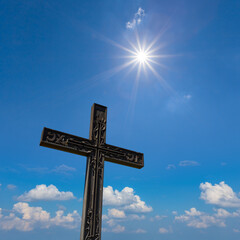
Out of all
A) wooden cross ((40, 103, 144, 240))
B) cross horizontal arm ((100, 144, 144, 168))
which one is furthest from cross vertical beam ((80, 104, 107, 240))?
cross horizontal arm ((100, 144, 144, 168))

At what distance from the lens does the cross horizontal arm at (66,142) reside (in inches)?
267

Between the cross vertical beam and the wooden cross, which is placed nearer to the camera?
the cross vertical beam

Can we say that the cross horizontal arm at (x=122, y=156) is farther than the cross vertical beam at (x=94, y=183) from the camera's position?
Yes

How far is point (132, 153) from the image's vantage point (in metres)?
8.47

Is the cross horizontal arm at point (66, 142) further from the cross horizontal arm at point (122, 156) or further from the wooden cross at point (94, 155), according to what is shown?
the cross horizontal arm at point (122, 156)

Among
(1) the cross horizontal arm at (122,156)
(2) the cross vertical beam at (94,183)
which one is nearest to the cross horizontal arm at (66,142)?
(2) the cross vertical beam at (94,183)

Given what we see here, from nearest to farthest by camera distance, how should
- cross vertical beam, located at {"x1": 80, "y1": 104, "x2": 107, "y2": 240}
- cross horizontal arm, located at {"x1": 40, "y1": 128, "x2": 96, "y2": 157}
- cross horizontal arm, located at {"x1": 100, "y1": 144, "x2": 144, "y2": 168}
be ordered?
cross vertical beam, located at {"x1": 80, "y1": 104, "x2": 107, "y2": 240}
cross horizontal arm, located at {"x1": 40, "y1": 128, "x2": 96, "y2": 157}
cross horizontal arm, located at {"x1": 100, "y1": 144, "x2": 144, "y2": 168}

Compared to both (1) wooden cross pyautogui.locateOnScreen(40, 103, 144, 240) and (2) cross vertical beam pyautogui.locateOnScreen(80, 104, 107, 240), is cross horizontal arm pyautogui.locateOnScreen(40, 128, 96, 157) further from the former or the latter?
(2) cross vertical beam pyautogui.locateOnScreen(80, 104, 107, 240)

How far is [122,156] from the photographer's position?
26.8ft

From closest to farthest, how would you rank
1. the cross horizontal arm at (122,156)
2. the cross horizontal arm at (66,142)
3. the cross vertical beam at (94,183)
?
the cross vertical beam at (94,183) → the cross horizontal arm at (66,142) → the cross horizontal arm at (122,156)

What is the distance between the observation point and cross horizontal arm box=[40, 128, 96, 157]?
→ 22.3 ft

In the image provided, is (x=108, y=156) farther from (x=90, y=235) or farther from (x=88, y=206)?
(x=90, y=235)

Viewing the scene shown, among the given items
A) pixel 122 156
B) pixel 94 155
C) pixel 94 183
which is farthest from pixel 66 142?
pixel 122 156

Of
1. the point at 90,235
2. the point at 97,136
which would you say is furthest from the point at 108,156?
the point at 90,235
